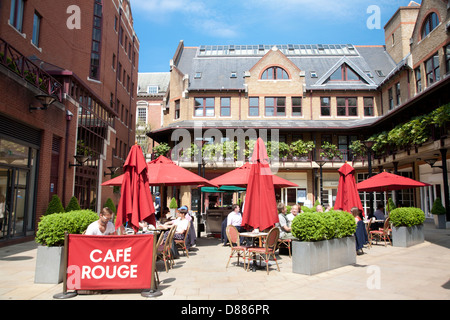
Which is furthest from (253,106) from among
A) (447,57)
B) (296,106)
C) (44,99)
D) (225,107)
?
(44,99)

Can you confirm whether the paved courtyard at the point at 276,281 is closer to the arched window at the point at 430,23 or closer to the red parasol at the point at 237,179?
the red parasol at the point at 237,179

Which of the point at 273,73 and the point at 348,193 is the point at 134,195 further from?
the point at 273,73

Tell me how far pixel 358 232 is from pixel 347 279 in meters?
3.45

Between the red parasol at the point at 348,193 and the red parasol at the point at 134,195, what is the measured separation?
710 centimetres

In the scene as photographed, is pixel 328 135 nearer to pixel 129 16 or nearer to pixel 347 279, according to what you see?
pixel 129 16

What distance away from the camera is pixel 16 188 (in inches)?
435

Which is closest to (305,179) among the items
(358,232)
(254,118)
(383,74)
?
(254,118)

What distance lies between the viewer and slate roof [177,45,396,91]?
3067 cm

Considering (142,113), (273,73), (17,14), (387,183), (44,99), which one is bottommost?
(387,183)

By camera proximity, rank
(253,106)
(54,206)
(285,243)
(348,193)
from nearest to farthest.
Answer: (285,243) < (348,193) < (54,206) < (253,106)

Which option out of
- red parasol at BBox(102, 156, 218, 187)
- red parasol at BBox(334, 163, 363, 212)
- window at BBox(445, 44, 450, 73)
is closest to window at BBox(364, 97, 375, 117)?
window at BBox(445, 44, 450, 73)

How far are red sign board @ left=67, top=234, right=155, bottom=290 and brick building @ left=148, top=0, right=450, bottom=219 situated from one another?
2112 centimetres

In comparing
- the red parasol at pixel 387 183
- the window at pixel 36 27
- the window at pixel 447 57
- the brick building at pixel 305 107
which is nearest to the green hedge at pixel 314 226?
the red parasol at pixel 387 183

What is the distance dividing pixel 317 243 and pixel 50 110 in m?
11.1
